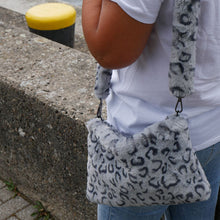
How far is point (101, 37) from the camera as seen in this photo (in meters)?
1.11

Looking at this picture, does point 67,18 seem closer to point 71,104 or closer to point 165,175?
point 71,104

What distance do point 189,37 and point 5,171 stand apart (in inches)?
99.5

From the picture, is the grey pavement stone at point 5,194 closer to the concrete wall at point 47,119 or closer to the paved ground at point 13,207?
the paved ground at point 13,207

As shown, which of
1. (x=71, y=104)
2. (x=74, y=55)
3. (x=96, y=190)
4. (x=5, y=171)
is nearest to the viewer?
(x=96, y=190)

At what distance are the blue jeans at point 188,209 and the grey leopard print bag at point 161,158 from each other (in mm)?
113

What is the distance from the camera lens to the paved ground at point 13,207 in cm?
300

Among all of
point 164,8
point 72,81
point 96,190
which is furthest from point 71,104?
point 164,8

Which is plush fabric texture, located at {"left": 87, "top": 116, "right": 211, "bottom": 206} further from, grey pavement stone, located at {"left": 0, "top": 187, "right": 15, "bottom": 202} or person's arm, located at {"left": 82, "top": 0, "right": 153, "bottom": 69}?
grey pavement stone, located at {"left": 0, "top": 187, "right": 15, "bottom": 202}

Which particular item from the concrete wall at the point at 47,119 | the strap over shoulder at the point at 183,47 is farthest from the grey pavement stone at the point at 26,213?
the strap over shoulder at the point at 183,47

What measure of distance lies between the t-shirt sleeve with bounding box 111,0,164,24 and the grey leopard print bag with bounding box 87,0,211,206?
0.23ft

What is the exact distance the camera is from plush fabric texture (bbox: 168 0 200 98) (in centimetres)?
105

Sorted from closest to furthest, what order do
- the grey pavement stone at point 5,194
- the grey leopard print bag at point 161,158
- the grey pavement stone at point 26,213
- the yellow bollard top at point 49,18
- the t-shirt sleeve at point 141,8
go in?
1. the t-shirt sleeve at point 141,8
2. the grey leopard print bag at point 161,158
3. the grey pavement stone at point 26,213
4. the grey pavement stone at point 5,194
5. the yellow bollard top at point 49,18

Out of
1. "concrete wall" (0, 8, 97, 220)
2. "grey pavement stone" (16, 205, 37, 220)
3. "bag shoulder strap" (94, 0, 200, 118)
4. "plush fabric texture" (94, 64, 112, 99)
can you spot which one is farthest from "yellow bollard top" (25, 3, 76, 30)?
"bag shoulder strap" (94, 0, 200, 118)

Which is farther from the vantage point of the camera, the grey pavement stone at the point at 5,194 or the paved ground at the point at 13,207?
the grey pavement stone at the point at 5,194
